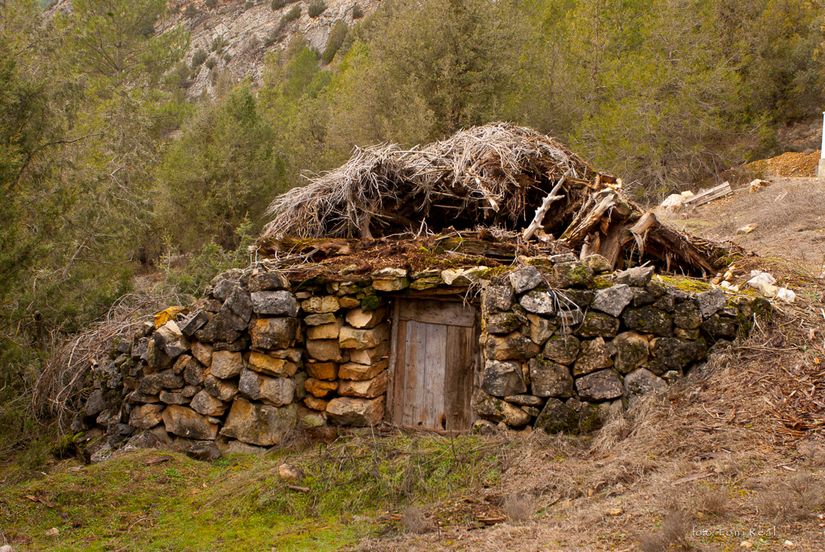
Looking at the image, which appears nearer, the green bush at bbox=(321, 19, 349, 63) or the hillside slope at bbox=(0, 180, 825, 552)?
the hillside slope at bbox=(0, 180, 825, 552)

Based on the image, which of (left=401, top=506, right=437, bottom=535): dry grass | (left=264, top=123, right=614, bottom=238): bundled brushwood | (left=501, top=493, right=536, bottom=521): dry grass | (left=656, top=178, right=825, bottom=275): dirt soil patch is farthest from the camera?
(left=656, top=178, right=825, bottom=275): dirt soil patch

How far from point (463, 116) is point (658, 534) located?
45.5 ft

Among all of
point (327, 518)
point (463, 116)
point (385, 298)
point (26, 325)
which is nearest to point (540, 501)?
point (327, 518)

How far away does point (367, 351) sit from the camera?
718 cm

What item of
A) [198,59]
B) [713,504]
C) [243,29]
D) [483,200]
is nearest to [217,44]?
[198,59]

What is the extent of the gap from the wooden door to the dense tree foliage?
530 centimetres

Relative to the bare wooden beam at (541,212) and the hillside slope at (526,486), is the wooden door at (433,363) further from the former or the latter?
the bare wooden beam at (541,212)

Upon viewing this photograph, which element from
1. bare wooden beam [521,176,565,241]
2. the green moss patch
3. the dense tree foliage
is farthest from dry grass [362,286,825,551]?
the dense tree foliage

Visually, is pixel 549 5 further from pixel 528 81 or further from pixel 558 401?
pixel 558 401

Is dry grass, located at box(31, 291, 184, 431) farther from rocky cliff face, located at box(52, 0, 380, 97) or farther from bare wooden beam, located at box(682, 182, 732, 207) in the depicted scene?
rocky cliff face, located at box(52, 0, 380, 97)

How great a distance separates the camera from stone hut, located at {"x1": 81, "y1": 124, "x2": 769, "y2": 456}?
622cm

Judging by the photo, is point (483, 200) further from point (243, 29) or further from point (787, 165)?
point (243, 29)

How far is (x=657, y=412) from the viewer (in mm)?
5738

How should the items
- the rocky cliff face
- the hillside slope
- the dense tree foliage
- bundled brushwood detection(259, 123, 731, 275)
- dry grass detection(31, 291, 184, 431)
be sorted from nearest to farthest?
the hillside slope, bundled brushwood detection(259, 123, 731, 275), dry grass detection(31, 291, 184, 431), the dense tree foliage, the rocky cliff face
